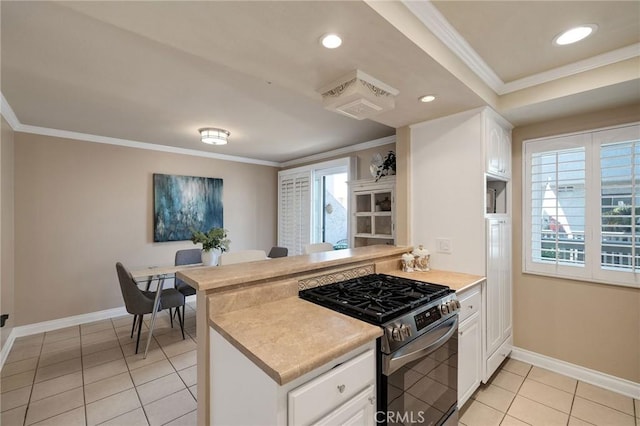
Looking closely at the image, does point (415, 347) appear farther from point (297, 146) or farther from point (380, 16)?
point (297, 146)

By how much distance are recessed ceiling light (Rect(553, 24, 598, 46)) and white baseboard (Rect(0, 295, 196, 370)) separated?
5347 millimetres

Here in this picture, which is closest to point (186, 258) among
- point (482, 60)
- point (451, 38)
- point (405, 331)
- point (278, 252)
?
point (278, 252)

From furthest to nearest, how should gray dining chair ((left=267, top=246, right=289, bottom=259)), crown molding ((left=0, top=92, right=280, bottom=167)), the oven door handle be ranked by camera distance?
gray dining chair ((left=267, top=246, right=289, bottom=259)) → crown molding ((left=0, top=92, right=280, bottom=167)) → the oven door handle

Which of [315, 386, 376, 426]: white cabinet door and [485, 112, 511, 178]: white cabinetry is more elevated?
[485, 112, 511, 178]: white cabinetry

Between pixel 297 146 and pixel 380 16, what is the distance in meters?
3.07

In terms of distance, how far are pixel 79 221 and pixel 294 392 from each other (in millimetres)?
4104

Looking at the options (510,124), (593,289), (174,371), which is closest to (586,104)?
(510,124)

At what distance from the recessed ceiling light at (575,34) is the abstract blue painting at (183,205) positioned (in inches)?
176

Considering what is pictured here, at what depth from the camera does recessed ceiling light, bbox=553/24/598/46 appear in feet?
5.19

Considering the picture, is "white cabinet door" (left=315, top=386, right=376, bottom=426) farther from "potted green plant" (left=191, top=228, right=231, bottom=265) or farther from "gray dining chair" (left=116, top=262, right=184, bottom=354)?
"potted green plant" (left=191, top=228, right=231, bottom=265)

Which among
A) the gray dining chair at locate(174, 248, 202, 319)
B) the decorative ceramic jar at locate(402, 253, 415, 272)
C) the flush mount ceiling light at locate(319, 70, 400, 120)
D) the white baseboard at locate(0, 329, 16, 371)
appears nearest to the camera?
the flush mount ceiling light at locate(319, 70, 400, 120)

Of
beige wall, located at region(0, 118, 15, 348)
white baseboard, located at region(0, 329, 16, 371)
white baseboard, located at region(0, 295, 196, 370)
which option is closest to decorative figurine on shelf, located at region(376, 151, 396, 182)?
beige wall, located at region(0, 118, 15, 348)

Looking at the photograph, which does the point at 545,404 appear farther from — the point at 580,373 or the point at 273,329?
the point at 273,329

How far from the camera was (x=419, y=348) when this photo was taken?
1394 millimetres
